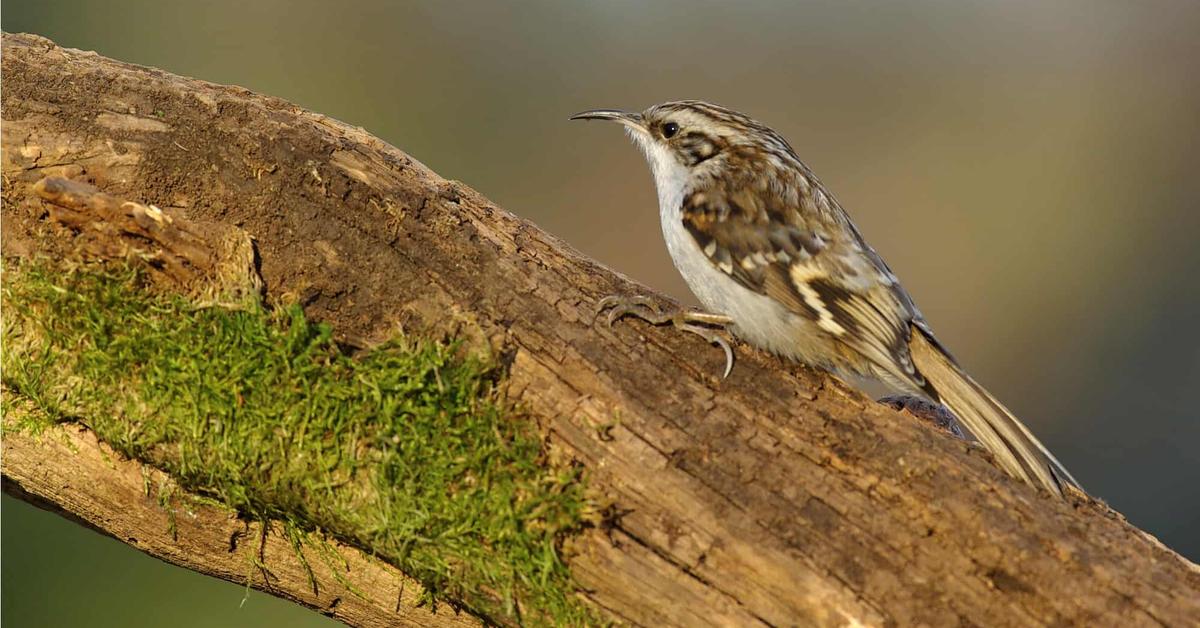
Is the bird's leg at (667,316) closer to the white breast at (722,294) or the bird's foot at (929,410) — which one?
the white breast at (722,294)

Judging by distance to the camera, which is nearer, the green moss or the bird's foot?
the green moss

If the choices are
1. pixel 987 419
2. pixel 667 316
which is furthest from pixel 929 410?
pixel 667 316

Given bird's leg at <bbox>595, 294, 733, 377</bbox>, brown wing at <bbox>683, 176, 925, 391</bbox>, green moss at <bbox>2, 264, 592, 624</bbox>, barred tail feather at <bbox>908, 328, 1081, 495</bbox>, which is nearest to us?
Result: green moss at <bbox>2, 264, 592, 624</bbox>

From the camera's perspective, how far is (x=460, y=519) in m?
2.30

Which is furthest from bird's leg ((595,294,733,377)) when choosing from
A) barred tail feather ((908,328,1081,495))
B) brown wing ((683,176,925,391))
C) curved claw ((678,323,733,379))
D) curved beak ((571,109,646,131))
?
curved beak ((571,109,646,131))

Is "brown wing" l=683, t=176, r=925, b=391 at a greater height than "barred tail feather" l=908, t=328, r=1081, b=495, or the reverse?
"brown wing" l=683, t=176, r=925, b=391

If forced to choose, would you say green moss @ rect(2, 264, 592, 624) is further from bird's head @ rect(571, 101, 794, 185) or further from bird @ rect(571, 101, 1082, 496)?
bird's head @ rect(571, 101, 794, 185)

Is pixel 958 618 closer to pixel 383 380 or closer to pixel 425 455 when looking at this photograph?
pixel 425 455

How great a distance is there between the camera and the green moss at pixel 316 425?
2.30 m

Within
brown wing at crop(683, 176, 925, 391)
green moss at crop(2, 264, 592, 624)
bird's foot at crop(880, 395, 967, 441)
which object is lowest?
green moss at crop(2, 264, 592, 624)

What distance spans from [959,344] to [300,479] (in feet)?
20.3

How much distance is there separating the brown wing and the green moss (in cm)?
98

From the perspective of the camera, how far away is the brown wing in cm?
291

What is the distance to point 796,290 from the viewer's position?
300cm
